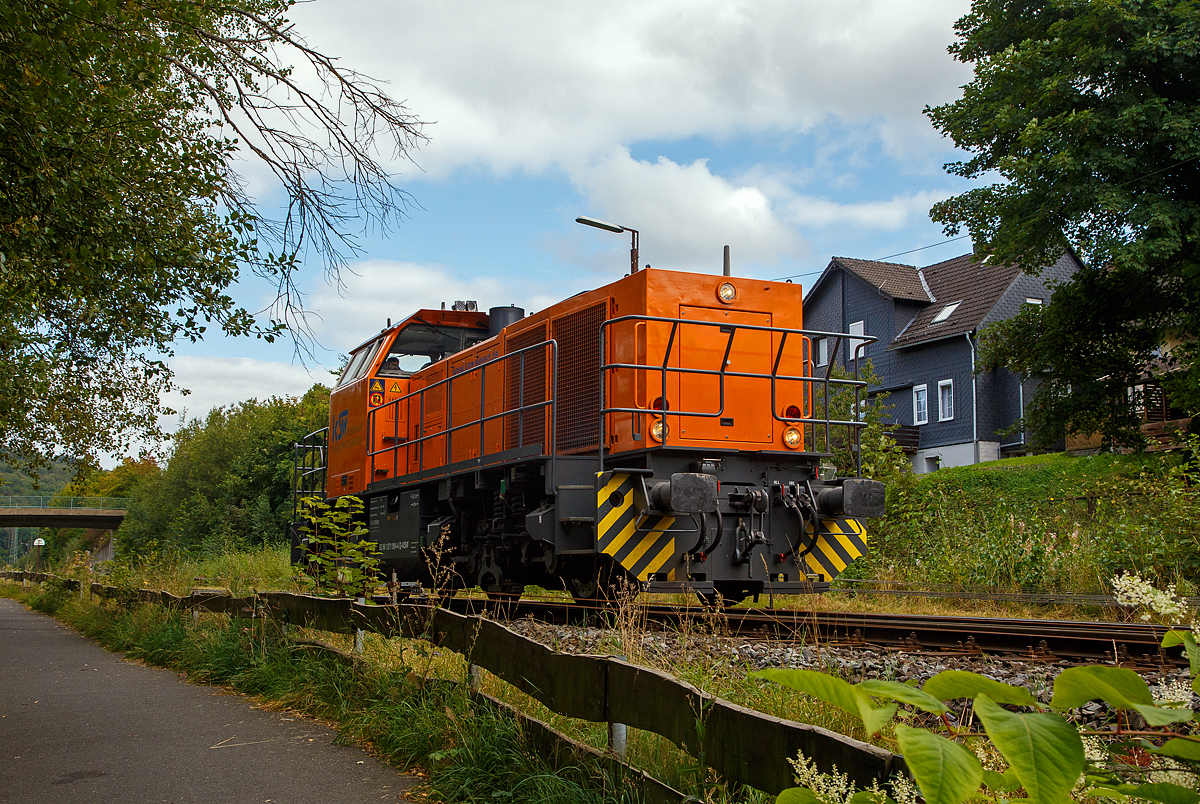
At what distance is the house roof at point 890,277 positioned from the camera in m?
36.7

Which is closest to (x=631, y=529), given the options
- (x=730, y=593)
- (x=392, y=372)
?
(x=730, y=593)

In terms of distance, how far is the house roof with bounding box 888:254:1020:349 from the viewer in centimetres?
3359

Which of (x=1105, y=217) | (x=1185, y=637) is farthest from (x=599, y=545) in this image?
(x=1105, y=217)

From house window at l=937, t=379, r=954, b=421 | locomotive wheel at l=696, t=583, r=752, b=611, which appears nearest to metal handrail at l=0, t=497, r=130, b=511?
house window at l=937, t=379, r=954, b=421

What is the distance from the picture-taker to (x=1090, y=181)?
18.5 metres

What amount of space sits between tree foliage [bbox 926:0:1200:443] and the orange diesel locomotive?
11.3 m

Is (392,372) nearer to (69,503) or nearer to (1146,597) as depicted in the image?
(1146,597)

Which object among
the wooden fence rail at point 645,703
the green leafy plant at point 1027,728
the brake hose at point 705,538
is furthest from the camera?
the brake hose at point 705,538

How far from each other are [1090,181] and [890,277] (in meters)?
19.5

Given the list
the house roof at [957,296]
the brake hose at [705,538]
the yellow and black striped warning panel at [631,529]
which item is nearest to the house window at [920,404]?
the house roof at [957,296]

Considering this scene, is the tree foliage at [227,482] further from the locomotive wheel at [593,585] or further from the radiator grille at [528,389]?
the locomotive wheel at [593,585]

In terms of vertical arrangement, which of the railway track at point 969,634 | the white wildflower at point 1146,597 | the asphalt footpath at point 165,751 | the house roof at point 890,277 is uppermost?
the house roof at point 890,277

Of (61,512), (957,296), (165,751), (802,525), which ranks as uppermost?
(957,296)

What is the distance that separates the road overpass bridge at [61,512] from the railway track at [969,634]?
54.7m
